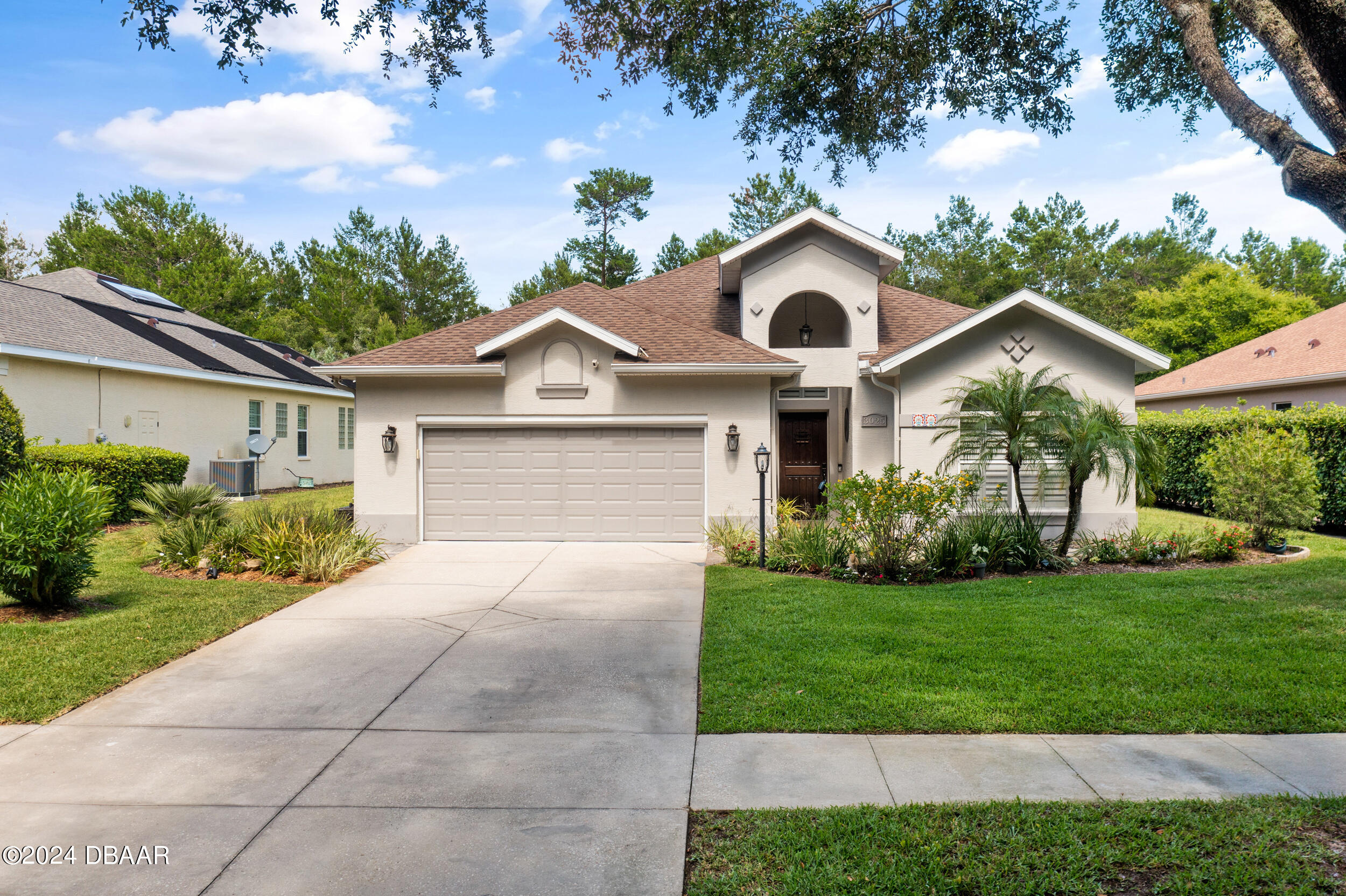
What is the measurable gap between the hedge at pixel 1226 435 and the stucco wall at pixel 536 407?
6.17 m

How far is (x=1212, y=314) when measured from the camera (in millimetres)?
32469

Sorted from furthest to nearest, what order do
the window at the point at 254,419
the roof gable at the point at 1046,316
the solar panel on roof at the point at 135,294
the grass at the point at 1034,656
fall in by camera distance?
1. the solar panel on roof at the point at 135,294
2. the window at the point at 254,419
3. the roof gable at the point at 1046,316
4. the grass at the point at 1034,656

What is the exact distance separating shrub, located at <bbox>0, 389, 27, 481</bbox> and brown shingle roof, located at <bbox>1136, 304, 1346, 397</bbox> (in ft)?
85.1

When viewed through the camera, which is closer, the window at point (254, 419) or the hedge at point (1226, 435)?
the hedge at point (1226, 435)

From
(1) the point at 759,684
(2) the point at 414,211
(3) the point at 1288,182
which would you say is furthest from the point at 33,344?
(2) the point at 414,211

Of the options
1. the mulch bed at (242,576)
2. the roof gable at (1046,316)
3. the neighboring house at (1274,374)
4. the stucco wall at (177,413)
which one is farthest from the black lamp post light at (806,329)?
the neighboring house at (1274,374)

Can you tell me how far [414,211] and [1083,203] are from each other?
123 ft

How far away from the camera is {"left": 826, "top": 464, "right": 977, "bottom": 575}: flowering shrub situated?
9.92 meters

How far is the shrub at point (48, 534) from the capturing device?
7355mm

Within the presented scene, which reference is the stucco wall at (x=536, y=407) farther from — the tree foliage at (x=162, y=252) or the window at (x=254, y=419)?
the tree foliage at (x=162, y=252)

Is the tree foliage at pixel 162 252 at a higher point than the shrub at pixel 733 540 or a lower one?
higher

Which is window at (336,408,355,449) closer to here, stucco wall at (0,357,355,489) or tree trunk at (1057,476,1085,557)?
stucco wall at (0,357,355,489)

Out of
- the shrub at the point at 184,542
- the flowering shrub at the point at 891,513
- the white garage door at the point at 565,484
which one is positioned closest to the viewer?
A: the flowering shrub at the point at 891,513

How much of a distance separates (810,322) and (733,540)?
20.6 feet
